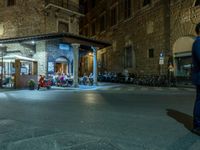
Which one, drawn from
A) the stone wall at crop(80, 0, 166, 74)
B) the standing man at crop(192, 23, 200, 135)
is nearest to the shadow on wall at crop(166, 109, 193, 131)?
the standing man at crop(192, 23, 200, 135)

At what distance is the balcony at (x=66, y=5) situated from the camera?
23.8 metres

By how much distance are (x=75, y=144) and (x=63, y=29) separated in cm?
2325

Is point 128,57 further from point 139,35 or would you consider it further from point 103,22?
point 103,22

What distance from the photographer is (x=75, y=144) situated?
3.79 metres

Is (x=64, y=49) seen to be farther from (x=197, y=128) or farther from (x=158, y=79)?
(x=197, y=128)

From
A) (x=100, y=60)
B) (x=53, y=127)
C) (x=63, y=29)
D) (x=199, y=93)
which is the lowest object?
(x=53, y=127)

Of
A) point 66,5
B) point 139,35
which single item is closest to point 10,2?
point 66,5

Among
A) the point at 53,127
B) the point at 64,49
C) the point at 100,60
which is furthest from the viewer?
the point at 100,60

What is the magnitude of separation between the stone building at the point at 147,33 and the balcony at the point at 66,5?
637cm

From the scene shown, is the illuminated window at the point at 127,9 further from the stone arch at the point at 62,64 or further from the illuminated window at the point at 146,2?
the stone arch at the point at 62,64

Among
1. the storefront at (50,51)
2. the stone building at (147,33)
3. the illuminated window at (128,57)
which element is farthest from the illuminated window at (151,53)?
the storefront at (50,51)

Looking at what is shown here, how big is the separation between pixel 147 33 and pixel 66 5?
859 centimetres

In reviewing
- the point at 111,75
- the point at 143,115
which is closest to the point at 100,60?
the point at 111,75

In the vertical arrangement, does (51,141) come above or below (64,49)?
below
